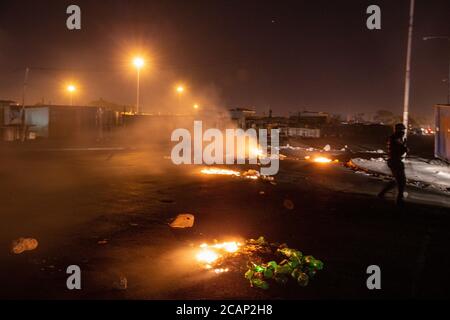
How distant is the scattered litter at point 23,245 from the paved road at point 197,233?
150mm

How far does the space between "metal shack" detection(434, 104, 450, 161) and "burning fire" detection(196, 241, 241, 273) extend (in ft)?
50.1

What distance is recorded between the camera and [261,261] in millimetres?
5383

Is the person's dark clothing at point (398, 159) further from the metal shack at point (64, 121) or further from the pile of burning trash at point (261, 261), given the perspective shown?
the metal shack at point (64, 121)

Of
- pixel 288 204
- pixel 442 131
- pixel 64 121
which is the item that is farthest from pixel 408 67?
pixel 64 121

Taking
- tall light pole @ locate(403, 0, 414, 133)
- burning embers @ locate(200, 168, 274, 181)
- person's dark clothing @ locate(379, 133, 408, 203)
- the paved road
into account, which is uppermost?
tall light pole @ locate(403, 0, 414, 133)

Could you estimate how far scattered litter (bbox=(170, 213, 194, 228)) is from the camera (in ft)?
23.6

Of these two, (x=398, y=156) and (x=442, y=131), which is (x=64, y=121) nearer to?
(x=442, y=131)

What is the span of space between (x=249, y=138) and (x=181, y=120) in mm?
8981

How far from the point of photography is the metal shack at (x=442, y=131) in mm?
17866

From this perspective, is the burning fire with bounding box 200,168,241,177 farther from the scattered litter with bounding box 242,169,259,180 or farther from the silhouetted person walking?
the silhouetted person walking

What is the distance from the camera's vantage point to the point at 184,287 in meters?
4.52

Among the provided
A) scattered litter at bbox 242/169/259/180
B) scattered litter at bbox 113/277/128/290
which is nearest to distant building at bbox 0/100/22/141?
scattered litter at bbox 242/169/259/180

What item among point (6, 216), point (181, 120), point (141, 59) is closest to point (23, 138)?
point (141, 59)
